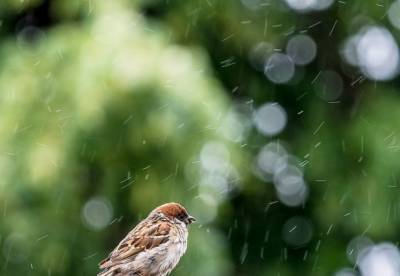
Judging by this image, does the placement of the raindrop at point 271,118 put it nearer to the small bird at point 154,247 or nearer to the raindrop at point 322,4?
the raindrop at point 322,4

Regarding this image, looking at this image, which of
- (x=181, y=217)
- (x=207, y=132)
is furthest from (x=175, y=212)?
(x=207, y=132)

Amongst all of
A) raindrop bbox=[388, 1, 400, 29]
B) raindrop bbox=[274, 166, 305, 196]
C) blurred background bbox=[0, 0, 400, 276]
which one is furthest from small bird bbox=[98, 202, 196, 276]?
raindrop bbox=[388, 1, 400, 29]

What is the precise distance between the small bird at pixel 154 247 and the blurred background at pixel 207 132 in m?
2.18

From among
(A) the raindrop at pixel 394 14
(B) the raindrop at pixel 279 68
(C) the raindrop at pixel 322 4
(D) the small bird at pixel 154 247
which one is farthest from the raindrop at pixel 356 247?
(D) the small bird at pixel 154 247

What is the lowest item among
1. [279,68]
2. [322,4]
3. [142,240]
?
[279,68]

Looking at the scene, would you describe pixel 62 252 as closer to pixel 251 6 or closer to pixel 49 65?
pixel 49 65

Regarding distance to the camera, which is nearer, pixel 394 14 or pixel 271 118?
pixel 394 14

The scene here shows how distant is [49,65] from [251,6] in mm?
2030

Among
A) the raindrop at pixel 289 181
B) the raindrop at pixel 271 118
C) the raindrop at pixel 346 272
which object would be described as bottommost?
the raindrop at pixel 346 272

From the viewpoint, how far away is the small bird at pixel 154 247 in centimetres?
348

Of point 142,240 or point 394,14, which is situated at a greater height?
point 142,240

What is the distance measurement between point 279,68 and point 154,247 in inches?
207

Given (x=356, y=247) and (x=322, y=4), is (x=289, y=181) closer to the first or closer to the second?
(x=356, y=247)

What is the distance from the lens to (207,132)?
622cm
